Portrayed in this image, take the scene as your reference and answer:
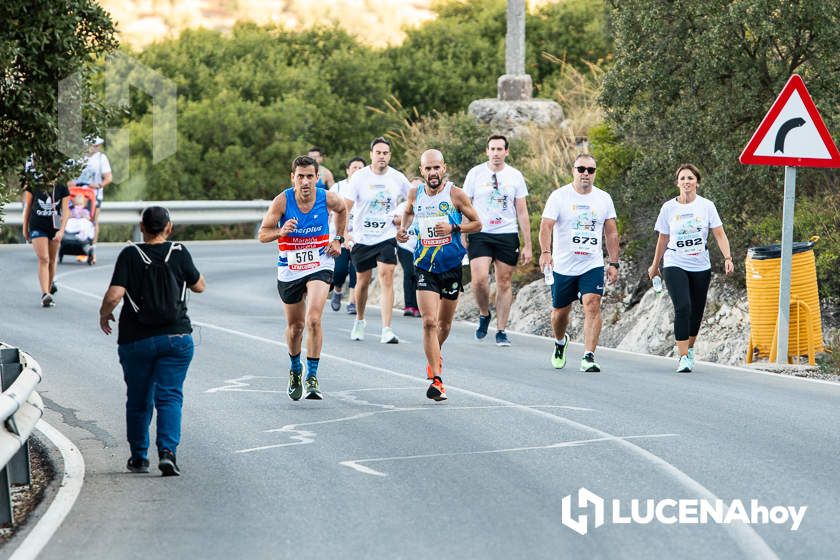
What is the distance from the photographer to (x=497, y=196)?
1672 centimetres

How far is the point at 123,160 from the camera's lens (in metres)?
38.4

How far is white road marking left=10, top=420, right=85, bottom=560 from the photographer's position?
7546 millimetres

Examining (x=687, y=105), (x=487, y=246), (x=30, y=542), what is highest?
(x=687, y=105)

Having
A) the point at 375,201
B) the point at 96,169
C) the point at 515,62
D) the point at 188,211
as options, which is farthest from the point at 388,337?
the point at 188,211

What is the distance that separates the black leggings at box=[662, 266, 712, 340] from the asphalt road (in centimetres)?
51

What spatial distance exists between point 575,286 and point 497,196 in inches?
81.0

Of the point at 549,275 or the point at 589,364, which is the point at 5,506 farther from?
the point at 549,275

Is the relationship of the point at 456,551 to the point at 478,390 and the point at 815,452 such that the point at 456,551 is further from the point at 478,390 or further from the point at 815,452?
the point at 478,390

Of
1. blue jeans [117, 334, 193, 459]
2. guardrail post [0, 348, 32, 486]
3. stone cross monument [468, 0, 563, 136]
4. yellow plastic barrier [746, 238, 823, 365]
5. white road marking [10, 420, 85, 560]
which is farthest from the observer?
stone cross monument [468, 0, 563, 136]

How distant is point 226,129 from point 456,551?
3265 centimetres

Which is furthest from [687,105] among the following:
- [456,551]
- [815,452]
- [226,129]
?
[226,129]

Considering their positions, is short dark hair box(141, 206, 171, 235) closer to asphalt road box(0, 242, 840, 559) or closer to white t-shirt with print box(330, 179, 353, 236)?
asphalt road box(0, 242, 840, 559)

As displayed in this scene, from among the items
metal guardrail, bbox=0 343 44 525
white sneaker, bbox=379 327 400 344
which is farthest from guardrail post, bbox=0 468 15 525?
white sneaker, bbox=379 327 400 344

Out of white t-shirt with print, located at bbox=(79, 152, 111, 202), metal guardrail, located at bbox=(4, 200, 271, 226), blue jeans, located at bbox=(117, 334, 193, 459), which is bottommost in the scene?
blue jeans, located at bbox=(117, 334, 193, 459)
